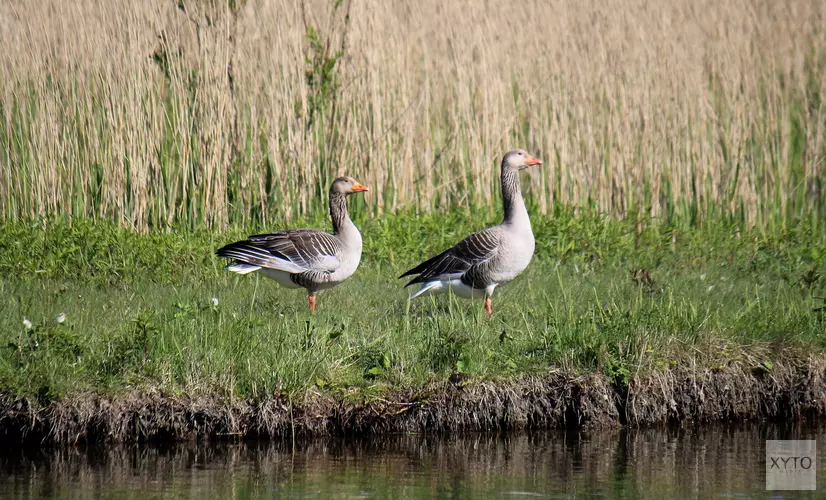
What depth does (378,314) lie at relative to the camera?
7523 millimetres

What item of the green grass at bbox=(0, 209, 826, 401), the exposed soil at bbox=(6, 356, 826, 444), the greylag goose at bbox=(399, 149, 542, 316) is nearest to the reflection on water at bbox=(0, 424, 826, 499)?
the exposed soil at bbox=(6, 356, 826, 444)

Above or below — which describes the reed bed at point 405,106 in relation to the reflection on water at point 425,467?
above

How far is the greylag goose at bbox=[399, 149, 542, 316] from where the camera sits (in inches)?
301

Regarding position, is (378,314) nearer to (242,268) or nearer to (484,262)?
(484,262)

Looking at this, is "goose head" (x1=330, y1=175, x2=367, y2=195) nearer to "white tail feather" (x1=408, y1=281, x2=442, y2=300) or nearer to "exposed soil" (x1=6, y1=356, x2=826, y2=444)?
"white tail feather" (x1=408, y1=281, x2=442, y2=300)

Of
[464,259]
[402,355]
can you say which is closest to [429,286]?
[464,259]

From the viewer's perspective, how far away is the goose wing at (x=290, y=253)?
772cm

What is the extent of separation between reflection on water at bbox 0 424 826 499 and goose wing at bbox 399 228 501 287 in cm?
190

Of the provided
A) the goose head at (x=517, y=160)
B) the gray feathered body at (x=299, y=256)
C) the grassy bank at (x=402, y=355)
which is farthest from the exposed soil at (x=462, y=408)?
the goose head at (x=517, y=160)

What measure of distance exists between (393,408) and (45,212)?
18.6ft

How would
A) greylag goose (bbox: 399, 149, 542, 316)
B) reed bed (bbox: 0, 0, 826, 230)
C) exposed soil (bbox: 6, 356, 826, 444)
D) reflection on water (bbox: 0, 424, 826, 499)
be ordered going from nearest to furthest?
reflection on water (bbox: 0, 424, 826, 499) < exposed soil (bbox: 6, 356, 826, 444) < greylag goose (bbox: 399, 149, 542, 316) < reed bed (bbox: 0, 0, 826, 230)

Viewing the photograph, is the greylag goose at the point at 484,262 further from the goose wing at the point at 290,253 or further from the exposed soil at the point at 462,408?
the exposed soil at the point at 462,408

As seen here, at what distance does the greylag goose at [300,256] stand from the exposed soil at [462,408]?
1901 mm

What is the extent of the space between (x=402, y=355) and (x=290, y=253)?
190 centimetres
